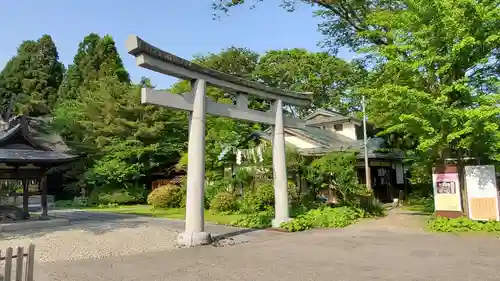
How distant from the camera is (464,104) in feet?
43.0

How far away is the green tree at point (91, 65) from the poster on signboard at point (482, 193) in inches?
1349

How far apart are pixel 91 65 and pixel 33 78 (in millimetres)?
9058

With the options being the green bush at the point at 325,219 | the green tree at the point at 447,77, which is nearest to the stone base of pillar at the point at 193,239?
the green bush at the point at 325,219

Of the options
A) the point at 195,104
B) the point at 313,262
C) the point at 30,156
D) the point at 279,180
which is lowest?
the point at 313,262

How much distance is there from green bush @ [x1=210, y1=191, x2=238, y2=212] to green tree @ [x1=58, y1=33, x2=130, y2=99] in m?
24.0

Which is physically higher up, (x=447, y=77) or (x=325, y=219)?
(x=447, y=77)

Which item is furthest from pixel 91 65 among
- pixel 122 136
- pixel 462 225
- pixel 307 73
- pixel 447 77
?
pixel 462 225

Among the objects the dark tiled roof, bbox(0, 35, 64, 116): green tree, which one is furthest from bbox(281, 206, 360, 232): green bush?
bbox(0, 35, 64, 116): green tree

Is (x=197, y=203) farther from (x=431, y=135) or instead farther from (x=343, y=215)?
(x=431, y=135)

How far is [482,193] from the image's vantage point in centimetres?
1259

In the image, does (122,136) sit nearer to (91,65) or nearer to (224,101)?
(224,101)

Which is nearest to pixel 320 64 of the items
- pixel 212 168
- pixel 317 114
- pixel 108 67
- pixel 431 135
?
pixel 317 114

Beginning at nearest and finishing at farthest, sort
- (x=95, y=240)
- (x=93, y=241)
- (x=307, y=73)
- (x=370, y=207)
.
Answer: (x=93, y=241)
(x=95, y=240)
(x=370, y=207)
(x=307, y=73)

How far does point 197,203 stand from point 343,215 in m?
7.26
